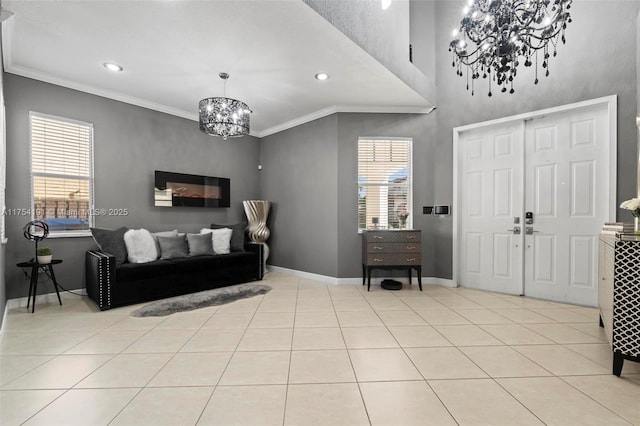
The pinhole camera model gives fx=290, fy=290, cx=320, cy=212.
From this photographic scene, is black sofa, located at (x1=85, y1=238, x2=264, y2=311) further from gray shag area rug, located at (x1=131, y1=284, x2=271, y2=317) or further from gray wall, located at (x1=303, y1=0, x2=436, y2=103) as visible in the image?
gray wall, located at (x1=303, y1=0, x2=436, y2=103)

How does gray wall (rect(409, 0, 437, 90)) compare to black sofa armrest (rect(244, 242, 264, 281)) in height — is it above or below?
above

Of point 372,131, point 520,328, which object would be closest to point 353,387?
point 520,328

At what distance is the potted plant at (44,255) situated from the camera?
3471mm

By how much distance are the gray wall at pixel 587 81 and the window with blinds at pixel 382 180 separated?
746mm

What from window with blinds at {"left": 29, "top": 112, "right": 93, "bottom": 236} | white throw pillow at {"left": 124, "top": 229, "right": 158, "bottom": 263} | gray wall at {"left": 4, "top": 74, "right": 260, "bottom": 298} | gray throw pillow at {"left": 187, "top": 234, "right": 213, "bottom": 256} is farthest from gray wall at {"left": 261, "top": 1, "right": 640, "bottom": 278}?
window with blinds at {"left": 29, "top": 112, "right": 93, "bottom": 236}

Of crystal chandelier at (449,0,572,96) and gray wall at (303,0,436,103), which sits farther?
gray wall at (303,0,436,103)

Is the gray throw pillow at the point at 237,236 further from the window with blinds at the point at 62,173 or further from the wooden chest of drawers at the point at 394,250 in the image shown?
the wooden chest of drawers at the point at 394,250

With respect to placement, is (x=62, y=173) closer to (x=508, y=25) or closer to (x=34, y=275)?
(x=34, y=275)

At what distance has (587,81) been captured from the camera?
11.8 feet

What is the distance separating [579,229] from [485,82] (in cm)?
242

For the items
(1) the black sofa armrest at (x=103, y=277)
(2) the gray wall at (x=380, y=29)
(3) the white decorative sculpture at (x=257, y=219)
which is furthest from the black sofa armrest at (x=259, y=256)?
(2) the gray wall at (x=380, y=29)

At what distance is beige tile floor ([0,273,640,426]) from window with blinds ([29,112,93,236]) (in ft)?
3.99

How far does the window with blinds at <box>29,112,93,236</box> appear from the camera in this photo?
3.81 metres

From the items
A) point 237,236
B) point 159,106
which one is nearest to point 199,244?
point 237,236
